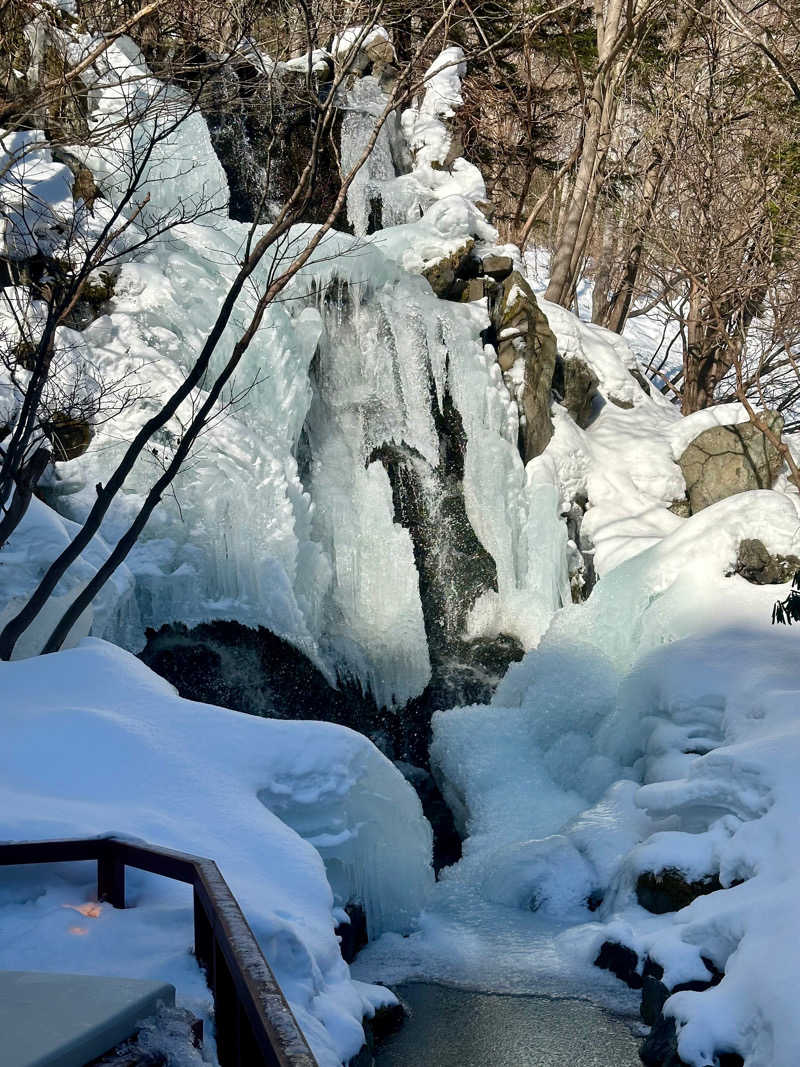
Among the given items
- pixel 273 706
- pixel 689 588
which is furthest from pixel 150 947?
pixel 689 588

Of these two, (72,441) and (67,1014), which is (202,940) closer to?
(67,1014)

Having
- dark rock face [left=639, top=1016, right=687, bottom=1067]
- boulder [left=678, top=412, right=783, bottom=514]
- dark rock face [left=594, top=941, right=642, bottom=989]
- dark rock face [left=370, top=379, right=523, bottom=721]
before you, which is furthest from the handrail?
boulder [left=678, top=412, right=783, bottom=514]

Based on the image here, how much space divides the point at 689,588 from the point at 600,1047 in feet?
16.9

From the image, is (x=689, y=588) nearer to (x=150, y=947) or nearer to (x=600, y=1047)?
(x=600, y=1047)

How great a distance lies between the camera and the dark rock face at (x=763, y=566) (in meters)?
9.66

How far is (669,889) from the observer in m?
6.04

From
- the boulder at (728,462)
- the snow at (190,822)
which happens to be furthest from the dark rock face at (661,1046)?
the boulder at (728,462)

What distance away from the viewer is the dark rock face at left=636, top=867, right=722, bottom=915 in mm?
5918

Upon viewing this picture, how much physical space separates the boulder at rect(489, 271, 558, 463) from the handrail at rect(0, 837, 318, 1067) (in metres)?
9.25

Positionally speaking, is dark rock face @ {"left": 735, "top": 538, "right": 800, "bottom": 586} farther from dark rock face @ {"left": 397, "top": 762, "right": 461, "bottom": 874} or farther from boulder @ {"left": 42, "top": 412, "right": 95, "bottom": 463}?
boulder @ {"left": 42, "top": 412, "right": 95, "bottom": 463}

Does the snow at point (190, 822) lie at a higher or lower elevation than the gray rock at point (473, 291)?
lower

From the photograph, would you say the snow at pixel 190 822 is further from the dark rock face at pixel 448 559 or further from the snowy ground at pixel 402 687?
the dark rock face at pixel 448 559

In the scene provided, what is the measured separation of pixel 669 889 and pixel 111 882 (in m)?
3.80

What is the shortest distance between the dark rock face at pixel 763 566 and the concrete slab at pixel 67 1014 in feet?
27.3
